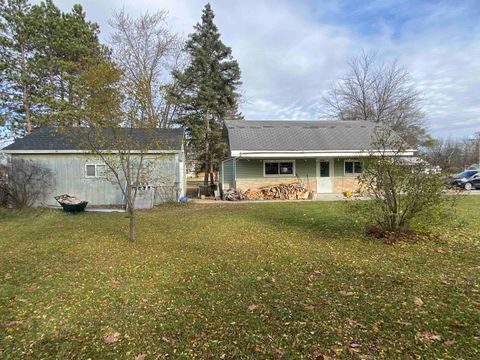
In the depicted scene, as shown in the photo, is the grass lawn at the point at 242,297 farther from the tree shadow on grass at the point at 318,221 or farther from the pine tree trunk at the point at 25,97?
the pine tree trunk at the point at 25,97

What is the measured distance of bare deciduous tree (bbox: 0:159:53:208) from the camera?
12188mm

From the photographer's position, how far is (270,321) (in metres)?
3.02

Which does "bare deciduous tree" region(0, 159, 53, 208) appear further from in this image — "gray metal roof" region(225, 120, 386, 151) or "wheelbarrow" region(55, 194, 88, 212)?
"gray metal roof" region(225, 120, 386, 151)

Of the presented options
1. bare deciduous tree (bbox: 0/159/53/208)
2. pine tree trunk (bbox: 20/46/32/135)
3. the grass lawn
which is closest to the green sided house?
bare deciduous tree (bbox: 0/159/53/208)

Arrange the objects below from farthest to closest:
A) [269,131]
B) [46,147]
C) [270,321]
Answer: [269,131]
[46,147]
[270,321]

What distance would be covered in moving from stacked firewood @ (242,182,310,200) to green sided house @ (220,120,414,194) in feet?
1.91

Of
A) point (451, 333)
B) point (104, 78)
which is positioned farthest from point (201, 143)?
point (451, 333)

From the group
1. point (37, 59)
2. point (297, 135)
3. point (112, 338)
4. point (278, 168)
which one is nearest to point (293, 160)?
point (278, 168)

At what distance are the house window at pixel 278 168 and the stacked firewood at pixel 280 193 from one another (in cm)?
99

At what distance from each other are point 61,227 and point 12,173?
6.58 m

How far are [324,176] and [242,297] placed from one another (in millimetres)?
14907

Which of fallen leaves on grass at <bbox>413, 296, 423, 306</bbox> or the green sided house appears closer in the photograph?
fallen leaves on grass at <bbox>413, 296, 423, 306</bbox>

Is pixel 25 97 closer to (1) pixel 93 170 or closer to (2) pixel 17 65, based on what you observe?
(2) pixel 17 65

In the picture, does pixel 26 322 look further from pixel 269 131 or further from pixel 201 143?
pixel 201 143
